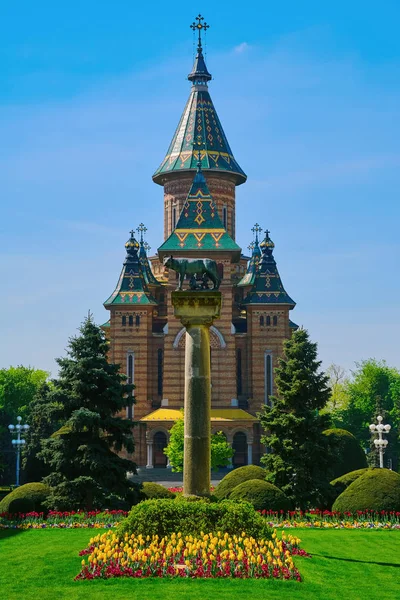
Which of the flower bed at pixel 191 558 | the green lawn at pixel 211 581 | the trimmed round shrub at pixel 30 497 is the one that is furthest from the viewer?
the trimmed round shrub at pixel 30 497

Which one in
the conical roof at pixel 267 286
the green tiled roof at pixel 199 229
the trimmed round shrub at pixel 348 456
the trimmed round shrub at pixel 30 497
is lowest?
the trimmed round shrub at pixel 30 497

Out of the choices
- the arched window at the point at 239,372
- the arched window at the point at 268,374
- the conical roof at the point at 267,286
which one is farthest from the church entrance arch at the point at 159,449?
the conical roof at the point at 267,286

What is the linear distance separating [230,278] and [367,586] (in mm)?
50715

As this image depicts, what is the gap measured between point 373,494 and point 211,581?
1266 centimetres

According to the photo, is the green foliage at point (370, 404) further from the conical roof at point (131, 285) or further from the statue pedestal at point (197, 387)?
the statue pedestal at point (197, 387)

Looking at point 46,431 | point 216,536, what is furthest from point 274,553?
point 46,431

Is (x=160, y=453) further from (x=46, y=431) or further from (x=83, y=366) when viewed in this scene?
(x=83, y=366)

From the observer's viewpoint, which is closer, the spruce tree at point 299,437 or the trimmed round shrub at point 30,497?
the trimmed round shrub at point 30,497

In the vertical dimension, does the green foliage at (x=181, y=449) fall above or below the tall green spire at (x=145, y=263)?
below

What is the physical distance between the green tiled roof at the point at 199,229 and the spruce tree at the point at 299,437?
3149 centimetres

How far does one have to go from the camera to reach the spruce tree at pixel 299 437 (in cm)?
3578

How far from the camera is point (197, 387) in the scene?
23.7m

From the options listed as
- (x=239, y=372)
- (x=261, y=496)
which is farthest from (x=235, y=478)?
(x=239, y=372)

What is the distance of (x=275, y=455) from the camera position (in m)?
37.0
